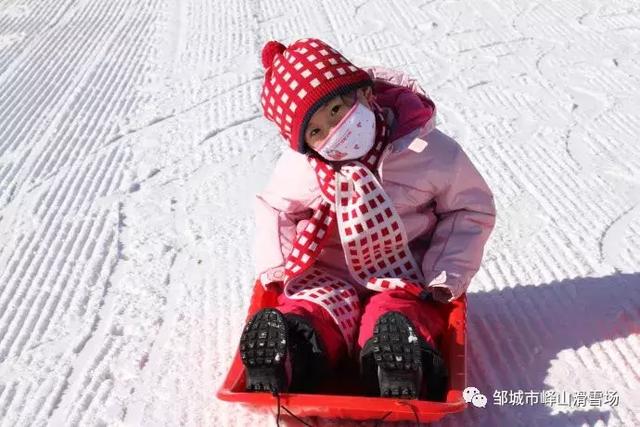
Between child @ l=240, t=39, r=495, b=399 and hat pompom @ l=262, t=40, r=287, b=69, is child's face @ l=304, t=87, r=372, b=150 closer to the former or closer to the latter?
child @ l=240, t=39, r=495, b=399

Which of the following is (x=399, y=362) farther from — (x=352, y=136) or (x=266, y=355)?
(x=352, y=136)

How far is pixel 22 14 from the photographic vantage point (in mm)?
3787

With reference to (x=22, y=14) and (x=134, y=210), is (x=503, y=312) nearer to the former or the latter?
(x=134, y=210)

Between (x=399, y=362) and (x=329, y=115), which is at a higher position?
(x=329, y=115)

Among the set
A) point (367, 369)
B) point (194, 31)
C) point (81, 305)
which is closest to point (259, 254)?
point (367, 369)

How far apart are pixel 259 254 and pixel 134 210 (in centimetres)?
74

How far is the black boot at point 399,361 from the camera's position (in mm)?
1146

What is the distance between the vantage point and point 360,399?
113 centimetres

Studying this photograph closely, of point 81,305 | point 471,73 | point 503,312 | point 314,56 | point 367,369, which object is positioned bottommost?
point 471,73

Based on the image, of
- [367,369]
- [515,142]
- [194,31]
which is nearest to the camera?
[367,369]

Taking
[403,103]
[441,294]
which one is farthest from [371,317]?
[403,103]

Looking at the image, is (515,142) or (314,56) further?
(515,142)

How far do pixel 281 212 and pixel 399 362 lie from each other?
1.42 feet

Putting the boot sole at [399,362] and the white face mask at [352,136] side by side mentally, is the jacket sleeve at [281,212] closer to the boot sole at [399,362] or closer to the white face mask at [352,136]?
the white face mask at [352,136]
